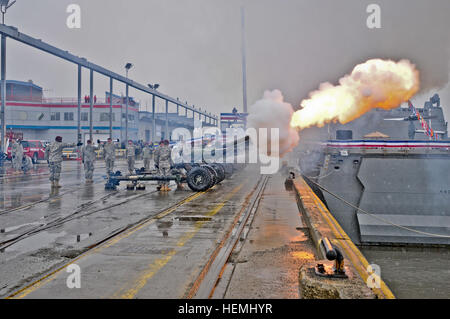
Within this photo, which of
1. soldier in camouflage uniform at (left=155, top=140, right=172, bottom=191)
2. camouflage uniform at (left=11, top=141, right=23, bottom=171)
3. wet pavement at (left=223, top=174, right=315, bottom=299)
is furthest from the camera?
camouflage uniform at (left=11, top=141, right=23, bottom=171)

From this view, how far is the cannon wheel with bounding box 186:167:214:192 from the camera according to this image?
48.0 feet

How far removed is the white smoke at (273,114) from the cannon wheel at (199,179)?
238 centimetres

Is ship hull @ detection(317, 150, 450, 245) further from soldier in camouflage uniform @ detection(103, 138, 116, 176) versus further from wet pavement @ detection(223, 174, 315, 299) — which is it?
soldier in camouflage uniform @ detection(103, 138, 116, 176)

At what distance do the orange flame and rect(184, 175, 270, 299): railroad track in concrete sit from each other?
19.3 feet

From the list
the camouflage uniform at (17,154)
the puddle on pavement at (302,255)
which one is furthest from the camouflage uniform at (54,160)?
the puddle on pavement at (302,255)

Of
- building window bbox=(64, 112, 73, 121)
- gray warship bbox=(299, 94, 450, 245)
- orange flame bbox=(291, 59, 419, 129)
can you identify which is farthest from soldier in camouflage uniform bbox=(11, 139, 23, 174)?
building window bbox=(64, 112, 73, 121)

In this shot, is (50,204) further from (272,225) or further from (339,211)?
(339,211)

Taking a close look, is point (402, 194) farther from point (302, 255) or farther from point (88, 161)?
point (88, 161)

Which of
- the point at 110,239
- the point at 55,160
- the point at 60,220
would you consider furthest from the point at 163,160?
the point at 110,239

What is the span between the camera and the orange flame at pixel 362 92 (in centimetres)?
1450

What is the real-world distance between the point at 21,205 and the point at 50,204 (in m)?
0.76

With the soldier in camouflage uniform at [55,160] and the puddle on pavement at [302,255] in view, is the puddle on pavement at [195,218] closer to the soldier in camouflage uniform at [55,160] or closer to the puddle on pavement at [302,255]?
the puddle on pavement at [302,255]
